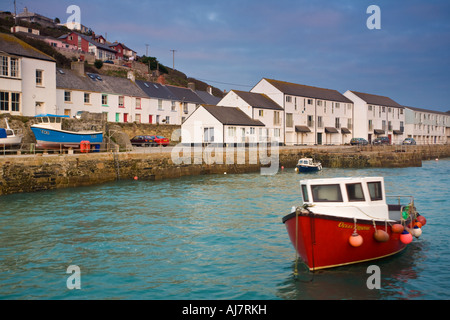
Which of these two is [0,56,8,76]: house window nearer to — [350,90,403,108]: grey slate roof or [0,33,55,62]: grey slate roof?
[0,33,55,62]: grey slate roof

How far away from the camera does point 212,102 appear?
7756cm

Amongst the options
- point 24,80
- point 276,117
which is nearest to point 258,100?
point 276,117

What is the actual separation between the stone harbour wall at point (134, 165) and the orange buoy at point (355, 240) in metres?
22.2

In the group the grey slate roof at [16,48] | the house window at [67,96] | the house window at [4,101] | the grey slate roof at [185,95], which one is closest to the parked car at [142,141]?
the house window at [67,96]

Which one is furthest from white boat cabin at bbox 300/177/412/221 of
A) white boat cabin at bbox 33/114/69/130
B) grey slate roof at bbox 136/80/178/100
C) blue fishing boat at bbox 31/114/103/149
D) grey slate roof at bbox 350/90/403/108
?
grey slate roof at bbox 350/90/403/108

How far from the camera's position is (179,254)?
533 inches

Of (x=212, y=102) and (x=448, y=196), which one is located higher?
(x=212, y=102)

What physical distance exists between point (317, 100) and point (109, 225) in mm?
54356

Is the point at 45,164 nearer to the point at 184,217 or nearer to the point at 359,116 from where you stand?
the point at 184,217

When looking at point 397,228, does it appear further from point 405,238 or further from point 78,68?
point 78,68

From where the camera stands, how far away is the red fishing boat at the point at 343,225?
11333 millimetres

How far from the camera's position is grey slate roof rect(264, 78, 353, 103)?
6247 cm
